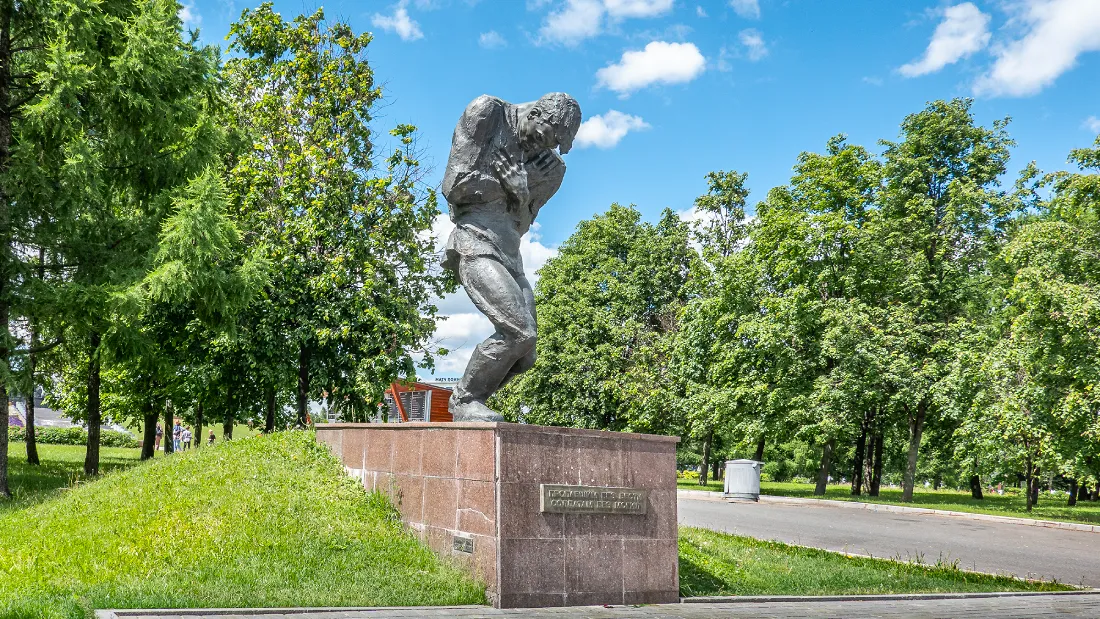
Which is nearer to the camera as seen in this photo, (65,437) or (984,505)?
(984,505)

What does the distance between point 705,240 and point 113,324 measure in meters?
27.1

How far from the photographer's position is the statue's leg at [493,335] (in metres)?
7.81

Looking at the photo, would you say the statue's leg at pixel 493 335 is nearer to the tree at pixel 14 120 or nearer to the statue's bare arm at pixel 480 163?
the statue's bare arm at pixel 480 163

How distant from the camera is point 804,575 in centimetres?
931

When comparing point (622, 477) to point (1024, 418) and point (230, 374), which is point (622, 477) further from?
point (1024, 418)

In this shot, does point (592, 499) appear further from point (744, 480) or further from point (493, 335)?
point (744, 480)

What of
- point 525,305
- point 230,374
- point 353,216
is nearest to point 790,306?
point 353,216

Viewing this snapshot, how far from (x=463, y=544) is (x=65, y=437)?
147 ft

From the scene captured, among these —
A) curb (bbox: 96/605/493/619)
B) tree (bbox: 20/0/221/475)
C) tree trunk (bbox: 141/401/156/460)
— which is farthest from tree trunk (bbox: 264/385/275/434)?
curb (bbox: 96/605/493/619)

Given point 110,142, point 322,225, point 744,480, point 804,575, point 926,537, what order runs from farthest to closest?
point 744,480
point 322,225
point 110,142
point 926,537
point 804,575

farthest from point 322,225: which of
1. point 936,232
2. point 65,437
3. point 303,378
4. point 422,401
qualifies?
point 65,437

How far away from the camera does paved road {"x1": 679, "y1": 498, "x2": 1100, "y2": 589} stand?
11820mm

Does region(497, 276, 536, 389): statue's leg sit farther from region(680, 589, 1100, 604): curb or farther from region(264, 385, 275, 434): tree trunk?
region(264, 385, 275, 434): tree trunk

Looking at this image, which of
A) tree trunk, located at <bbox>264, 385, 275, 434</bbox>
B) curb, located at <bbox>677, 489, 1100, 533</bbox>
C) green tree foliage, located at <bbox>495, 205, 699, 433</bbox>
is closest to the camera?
curb, located at <bbox>677, 489, 1100, 533</bbox>
